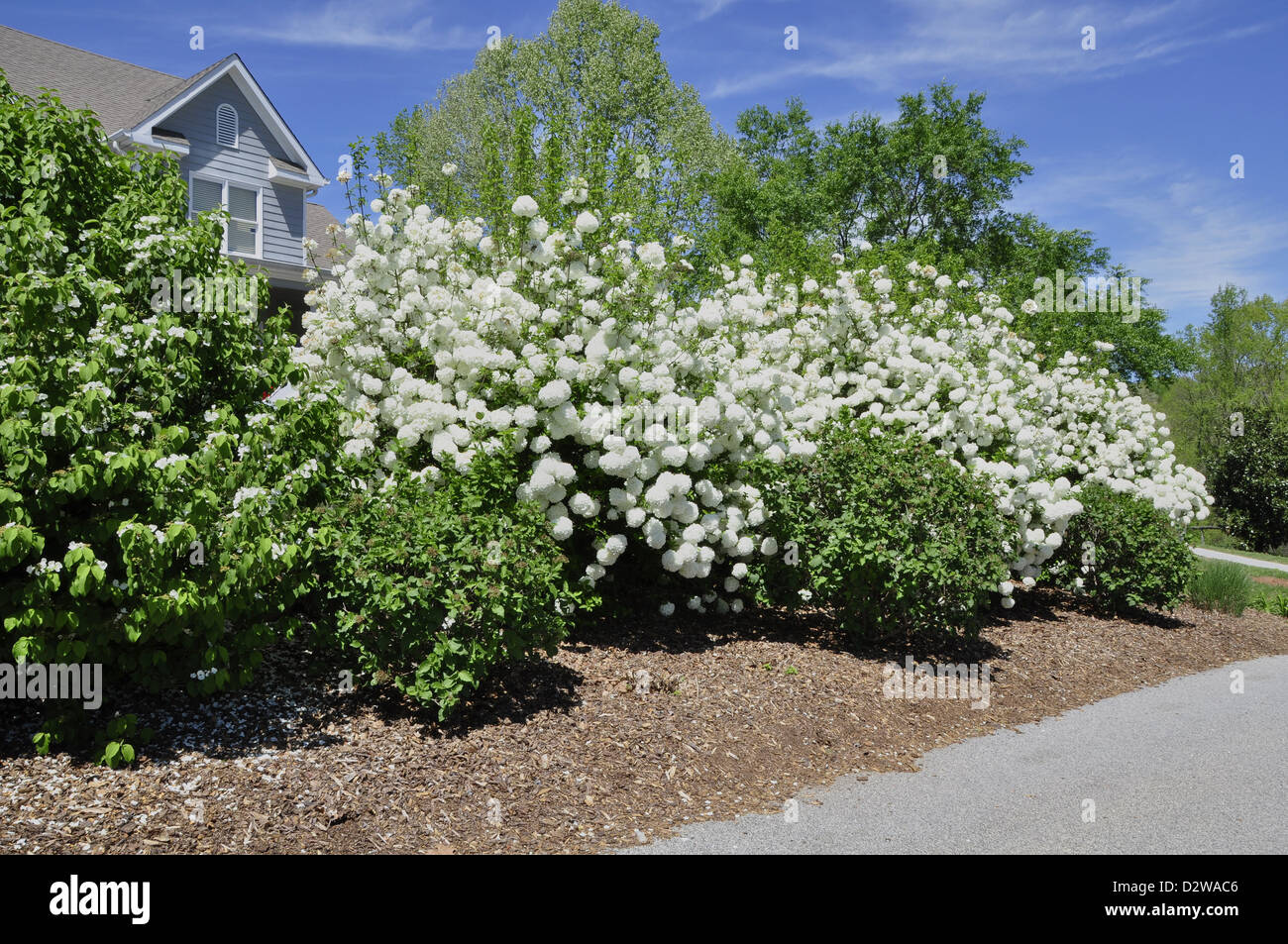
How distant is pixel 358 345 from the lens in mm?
6480

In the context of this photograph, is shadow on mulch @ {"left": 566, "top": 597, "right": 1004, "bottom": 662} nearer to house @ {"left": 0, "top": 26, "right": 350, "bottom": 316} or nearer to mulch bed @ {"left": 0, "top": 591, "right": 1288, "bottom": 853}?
mulch bed @ {"left": 0, "top": 591, "right": 1288, "bottom": 853}

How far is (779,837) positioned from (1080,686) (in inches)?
170

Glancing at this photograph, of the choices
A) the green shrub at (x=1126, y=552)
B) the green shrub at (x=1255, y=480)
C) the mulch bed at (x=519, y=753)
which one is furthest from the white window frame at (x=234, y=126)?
the green shrub at (x=1255, y=480)

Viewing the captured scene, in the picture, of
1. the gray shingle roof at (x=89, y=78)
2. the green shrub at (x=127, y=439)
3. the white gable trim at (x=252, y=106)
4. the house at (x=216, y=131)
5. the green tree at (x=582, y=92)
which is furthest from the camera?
the green tree at (x=582, y=92)

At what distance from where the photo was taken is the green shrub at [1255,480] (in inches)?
776

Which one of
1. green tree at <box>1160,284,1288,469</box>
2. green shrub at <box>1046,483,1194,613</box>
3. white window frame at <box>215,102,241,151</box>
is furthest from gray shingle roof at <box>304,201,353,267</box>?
green tree at <box>1160,284,1288,469</box>

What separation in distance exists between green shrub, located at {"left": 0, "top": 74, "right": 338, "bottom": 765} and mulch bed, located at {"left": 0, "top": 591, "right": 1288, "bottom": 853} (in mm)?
353

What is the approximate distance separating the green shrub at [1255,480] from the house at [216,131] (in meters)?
20.6

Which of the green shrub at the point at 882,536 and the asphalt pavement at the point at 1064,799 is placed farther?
the green shrub at the point at 882,536

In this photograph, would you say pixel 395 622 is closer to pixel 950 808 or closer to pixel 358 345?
pixel 358 345

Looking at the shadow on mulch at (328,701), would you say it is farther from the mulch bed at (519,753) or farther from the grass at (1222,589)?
the grass at (1222,589)

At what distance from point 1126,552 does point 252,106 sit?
16546 millimetres
